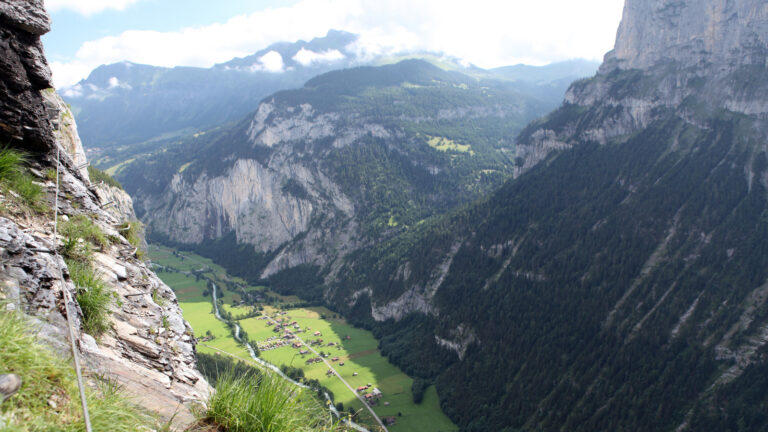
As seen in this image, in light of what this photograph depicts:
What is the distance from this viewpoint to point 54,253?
33.3 feet

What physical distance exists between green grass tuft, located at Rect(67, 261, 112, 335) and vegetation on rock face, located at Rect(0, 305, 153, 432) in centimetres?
334

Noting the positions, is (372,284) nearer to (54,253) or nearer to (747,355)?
(747,355)

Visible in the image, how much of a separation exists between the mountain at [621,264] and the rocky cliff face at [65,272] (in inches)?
3359

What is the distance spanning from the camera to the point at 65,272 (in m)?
10.1

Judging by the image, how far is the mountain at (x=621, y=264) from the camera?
274ft

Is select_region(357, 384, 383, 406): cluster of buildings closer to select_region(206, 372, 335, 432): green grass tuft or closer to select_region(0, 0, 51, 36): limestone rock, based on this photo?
select_region(0, 0, 51, 36): limestone rock

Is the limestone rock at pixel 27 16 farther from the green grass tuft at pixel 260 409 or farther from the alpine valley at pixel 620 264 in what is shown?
the alpine valley at pixel 620 264

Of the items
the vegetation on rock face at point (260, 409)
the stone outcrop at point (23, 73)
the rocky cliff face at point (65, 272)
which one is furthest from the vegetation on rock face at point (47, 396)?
the stone outcrop at point (23, 73)

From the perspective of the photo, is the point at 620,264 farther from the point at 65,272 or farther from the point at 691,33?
the point at 65,272

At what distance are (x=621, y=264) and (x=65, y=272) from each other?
11270 centimetres

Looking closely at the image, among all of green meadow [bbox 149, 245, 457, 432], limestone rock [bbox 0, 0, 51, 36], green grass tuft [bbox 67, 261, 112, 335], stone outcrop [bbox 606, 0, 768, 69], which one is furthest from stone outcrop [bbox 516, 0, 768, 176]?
green grass tuft [bbox 67, 261, 112, 335]

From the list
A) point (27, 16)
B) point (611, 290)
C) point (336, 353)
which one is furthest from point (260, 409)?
point (336, 353)

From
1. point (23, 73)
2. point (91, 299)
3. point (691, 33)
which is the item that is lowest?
point (91, 299)

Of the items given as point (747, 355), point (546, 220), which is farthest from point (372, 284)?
point (747, 355)
